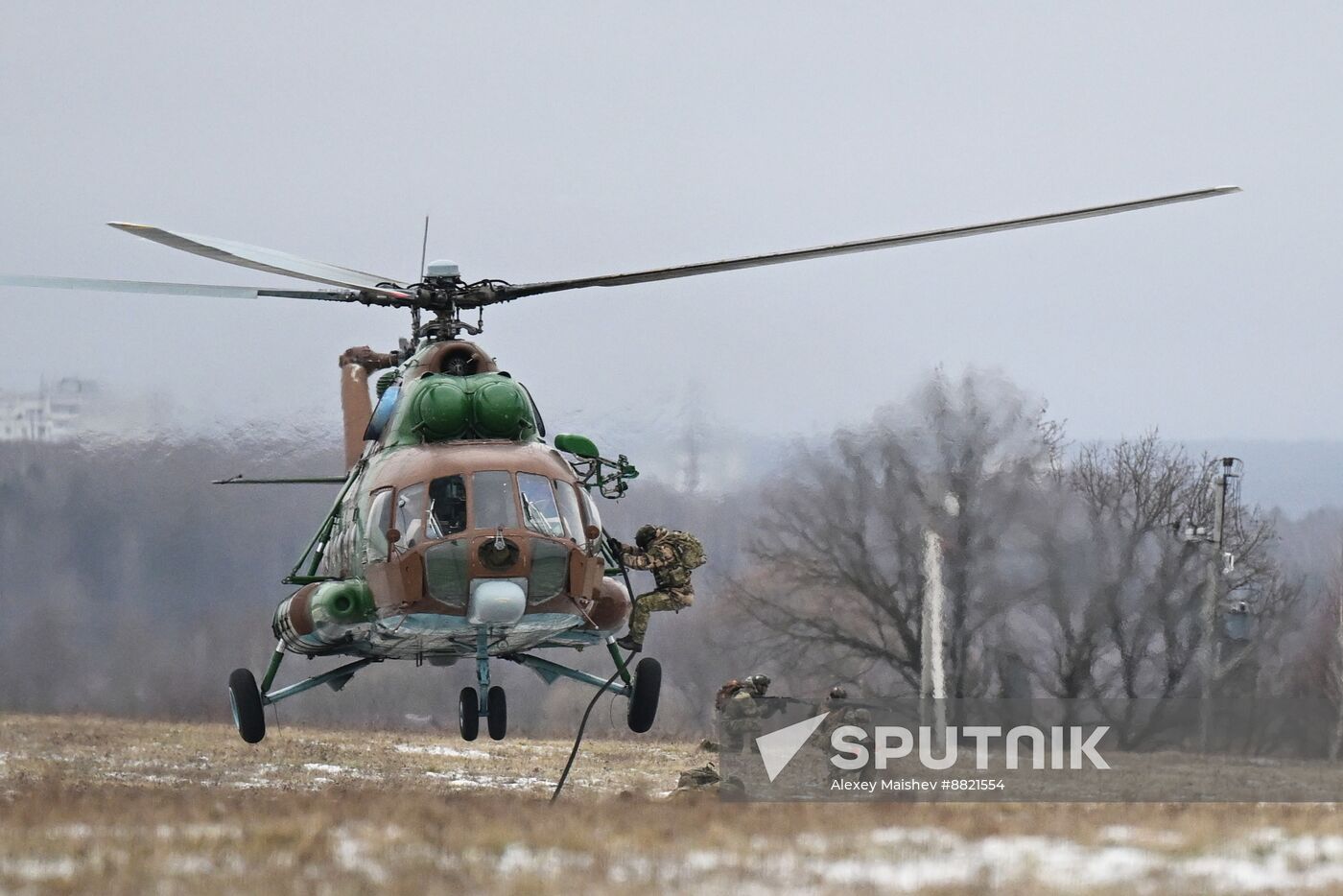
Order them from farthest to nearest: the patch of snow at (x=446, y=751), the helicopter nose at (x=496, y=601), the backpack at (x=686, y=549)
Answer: the patch of snow at (x=446, y=751)
the backpack at (x=686, y=549)
the helicopter nose at (x=496, y=601)

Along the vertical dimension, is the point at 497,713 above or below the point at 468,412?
below

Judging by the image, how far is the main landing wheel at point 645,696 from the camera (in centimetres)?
2047

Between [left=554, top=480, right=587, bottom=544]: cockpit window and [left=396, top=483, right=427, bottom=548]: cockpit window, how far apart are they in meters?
1.36

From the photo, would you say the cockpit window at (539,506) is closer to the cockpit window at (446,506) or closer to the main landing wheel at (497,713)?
the cockpit window at (446,506)

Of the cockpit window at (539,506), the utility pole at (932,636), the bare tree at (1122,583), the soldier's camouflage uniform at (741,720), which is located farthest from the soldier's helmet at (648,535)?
the bare tree at (1122,583)

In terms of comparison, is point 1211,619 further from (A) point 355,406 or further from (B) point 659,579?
(A) point 355,406

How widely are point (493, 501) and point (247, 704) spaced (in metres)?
4.30

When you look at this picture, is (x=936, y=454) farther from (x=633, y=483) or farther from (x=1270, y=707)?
(x=1270, y=707)

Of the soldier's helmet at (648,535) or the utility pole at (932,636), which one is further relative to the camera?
the utility pole at (932,636)

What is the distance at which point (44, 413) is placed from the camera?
111 ft

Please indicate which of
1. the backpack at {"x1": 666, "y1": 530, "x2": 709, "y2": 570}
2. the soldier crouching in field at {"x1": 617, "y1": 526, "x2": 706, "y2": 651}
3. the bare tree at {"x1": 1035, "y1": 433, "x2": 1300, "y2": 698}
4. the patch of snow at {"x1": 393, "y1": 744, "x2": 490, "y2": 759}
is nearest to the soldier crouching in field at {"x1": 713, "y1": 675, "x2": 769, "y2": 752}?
the soldier crouching in field at {"x1": 617, "y1": 526, "x2": 706, "y2": 651}

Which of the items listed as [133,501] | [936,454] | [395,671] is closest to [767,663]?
[936,454]

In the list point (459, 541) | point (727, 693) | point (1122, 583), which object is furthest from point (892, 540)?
point (459, 541)

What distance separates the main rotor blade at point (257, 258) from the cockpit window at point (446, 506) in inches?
110
